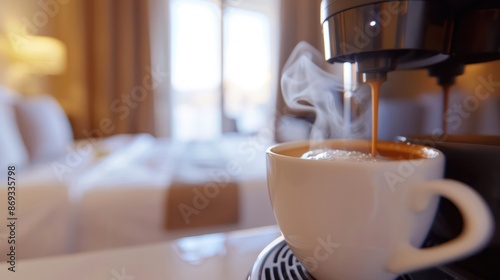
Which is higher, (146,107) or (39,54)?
(39,54)

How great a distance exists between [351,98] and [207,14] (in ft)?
10.0

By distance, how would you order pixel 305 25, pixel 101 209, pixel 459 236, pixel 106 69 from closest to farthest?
pixel 459 236 → pixel 305 25 → pixel 101 209 → pixel 106 69

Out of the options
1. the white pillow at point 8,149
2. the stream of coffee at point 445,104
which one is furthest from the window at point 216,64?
the stream of coffee at point 445,104

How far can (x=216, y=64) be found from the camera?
3.17m

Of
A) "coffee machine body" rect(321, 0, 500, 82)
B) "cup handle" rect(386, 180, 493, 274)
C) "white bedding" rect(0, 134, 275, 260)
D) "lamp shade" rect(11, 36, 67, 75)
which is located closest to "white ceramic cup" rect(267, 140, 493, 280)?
"cup handle" rect(386, 180, 493, 274)

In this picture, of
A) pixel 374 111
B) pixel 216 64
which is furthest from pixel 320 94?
pixel 216 64

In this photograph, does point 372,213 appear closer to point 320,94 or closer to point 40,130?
point 320,94

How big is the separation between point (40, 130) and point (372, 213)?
69.3 inches

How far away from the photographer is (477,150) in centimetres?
26

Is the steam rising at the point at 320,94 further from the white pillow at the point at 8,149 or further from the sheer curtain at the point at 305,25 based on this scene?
the white pillow at the point at 8,149

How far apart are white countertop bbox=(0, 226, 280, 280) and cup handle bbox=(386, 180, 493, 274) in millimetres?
164

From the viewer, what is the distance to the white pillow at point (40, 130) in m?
1.39

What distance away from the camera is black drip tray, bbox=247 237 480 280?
270 millimetres

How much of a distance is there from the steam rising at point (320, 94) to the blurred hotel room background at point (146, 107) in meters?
0.03
